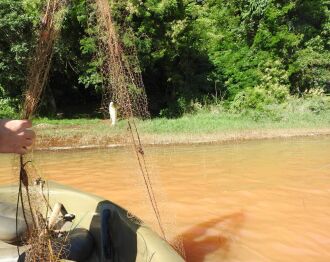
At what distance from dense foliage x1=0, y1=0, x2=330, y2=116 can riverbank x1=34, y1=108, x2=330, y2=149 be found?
1.94m

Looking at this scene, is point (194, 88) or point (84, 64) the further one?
point (194, 88)

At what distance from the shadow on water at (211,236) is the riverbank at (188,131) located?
5.45m

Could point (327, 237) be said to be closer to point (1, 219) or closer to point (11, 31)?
point (1, 219)

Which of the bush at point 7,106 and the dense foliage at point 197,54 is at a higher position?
the dense foliage at point 197,54

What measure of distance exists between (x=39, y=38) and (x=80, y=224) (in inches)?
72.2

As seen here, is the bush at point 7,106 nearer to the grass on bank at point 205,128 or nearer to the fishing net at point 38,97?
the grass on bank at point 205,128

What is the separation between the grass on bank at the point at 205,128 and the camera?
41.5 ft

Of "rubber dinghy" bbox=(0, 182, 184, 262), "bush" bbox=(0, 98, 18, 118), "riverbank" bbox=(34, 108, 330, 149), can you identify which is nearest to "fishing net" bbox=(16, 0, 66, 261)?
"rubber dinghy" bbox=(0, 182, 184, 262)

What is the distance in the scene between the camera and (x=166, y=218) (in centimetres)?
527

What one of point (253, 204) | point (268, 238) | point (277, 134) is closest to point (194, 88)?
point (277, 134)

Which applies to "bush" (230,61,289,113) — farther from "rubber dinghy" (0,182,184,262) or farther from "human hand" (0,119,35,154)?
"human hand" (0,119,35,154)

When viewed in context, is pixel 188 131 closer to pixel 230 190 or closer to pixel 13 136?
pixel 230 190

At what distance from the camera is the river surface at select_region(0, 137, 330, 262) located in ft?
17.1

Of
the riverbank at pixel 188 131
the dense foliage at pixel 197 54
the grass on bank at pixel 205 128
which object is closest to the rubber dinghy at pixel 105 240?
the grass on bank at pixel 205 128
